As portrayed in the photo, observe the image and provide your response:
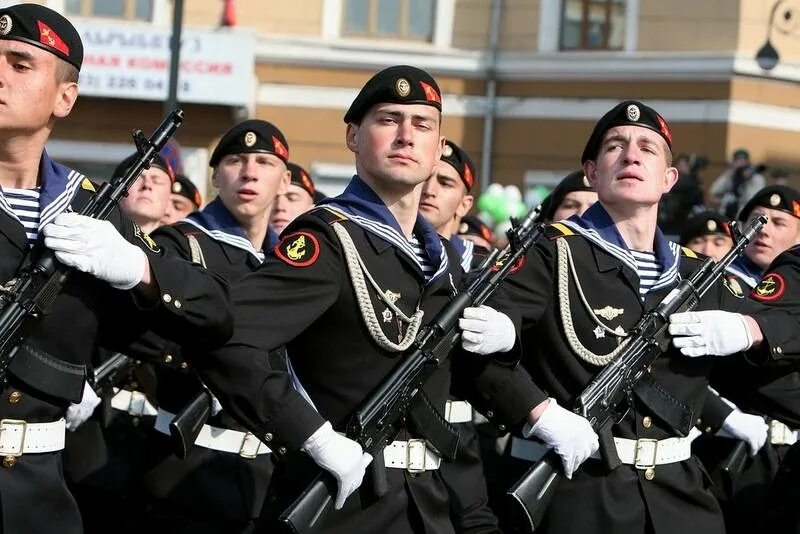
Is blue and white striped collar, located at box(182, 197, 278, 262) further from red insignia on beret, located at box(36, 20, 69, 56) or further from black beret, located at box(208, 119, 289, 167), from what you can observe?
red insignia on beret, located at box(36, 20, 69, 56)

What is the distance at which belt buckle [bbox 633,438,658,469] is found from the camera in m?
5.45

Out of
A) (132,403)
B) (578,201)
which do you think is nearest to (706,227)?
(578,201)

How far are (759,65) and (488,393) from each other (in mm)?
14134

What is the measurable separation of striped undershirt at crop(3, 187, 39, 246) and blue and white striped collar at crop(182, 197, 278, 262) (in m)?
2.49

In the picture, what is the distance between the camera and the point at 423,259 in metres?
5.00

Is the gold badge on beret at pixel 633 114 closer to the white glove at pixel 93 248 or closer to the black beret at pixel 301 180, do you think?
the white glove at pixel 93 248

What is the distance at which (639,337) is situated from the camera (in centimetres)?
542

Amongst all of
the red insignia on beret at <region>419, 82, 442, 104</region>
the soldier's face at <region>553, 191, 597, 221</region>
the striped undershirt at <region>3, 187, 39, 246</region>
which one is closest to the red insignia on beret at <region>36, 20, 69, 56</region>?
the striped undershirt at <region>3, 187, 39, 246</region>

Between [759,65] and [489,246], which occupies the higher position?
[759,65]

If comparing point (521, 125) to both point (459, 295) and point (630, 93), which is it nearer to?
point (630, 93)

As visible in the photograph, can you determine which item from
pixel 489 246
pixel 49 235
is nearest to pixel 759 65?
pixel 489 246

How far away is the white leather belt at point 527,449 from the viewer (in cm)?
614

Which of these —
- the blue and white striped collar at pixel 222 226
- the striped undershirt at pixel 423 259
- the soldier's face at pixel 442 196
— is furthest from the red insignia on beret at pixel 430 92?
the soldier's face at pixel 442 196

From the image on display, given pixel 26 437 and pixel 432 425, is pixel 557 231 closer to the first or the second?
pixel 432 425
